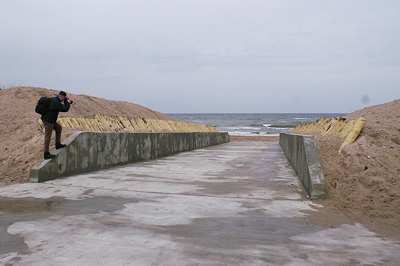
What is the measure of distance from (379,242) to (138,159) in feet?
26.4

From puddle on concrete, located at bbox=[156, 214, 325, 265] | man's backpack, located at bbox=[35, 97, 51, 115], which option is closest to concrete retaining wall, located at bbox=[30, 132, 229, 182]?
man's backpack, located at bbox=[35, 97, 51, 115]

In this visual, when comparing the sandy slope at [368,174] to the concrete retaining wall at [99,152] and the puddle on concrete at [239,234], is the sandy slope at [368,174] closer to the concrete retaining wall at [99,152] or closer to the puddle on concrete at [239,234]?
the puddle on concrete at [239,234]

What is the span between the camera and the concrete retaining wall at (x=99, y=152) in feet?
22.8

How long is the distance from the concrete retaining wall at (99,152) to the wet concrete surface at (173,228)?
2.09 ft

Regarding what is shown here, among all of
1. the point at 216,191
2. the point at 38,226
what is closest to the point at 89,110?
the point at 216,191

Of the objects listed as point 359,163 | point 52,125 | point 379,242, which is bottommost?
point 379,242

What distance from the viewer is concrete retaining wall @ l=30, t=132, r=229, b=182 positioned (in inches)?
274

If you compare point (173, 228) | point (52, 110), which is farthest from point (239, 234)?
point (52, 110)

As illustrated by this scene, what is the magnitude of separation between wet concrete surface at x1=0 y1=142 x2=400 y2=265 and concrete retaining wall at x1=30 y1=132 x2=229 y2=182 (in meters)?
0.64

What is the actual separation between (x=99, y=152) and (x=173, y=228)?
5.28 meters

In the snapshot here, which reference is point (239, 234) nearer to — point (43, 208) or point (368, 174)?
point (43, 208)

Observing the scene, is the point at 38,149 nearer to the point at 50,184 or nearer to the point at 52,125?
the point at 52,125

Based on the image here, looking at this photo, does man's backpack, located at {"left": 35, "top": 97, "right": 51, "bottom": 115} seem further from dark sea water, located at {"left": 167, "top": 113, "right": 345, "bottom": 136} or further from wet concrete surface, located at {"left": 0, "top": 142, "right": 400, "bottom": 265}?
dark sea water, located at {"left": 167, "top": 113, "right": 345, "bottom": 136}

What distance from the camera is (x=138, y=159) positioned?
10.6 m
